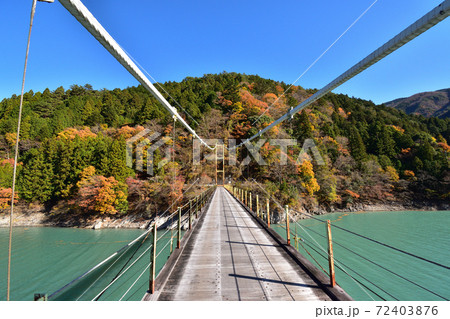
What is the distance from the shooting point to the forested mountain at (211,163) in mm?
18016

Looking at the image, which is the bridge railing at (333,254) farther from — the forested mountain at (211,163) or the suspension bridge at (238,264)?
the forested mountain at (211,163)

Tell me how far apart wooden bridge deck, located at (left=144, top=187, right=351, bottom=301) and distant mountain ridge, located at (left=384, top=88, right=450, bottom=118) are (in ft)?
275

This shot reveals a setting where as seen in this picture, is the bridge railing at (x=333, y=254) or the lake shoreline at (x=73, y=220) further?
the lake shoreline at (x=73, y=220)

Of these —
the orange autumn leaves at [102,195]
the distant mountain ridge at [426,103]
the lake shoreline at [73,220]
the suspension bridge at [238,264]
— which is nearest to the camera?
the suspension bridge at [238,264]

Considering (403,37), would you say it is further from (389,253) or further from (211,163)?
(211,163)

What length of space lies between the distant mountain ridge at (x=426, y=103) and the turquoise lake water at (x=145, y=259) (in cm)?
6564

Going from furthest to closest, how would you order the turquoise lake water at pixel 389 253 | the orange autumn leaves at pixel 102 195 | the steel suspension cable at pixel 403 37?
the orange autumn leaves at pixel 102 195 < the turquoise lake water at pixel 389 253 < the steel suspension cable at pixel 403 37

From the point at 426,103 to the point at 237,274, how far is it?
9774 cm

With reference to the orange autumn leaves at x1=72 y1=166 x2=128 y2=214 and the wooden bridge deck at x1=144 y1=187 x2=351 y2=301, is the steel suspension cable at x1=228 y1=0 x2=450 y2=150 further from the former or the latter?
the orange autumn leaves at x1=72 y1=166 x2=128 y2=214

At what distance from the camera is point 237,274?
2357mm

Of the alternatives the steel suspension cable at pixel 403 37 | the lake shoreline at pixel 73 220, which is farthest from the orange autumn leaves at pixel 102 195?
the steel suspension cable at pixel 403 37

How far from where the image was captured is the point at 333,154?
24625mm
